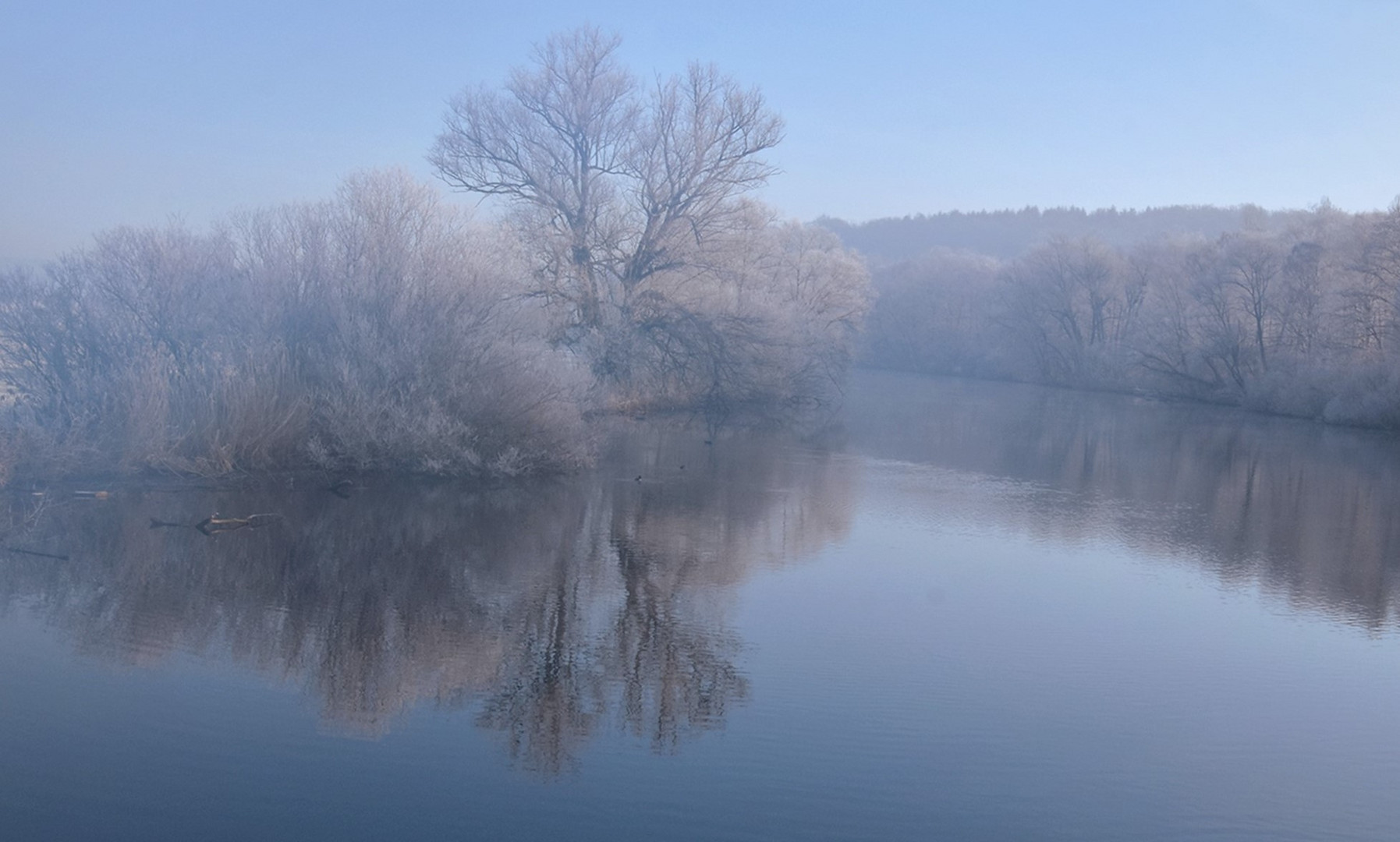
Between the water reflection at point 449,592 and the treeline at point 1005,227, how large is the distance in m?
88.1

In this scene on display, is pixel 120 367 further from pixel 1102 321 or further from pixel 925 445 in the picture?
pixel 1102 321

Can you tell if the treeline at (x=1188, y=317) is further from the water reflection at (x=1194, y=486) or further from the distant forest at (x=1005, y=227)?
the distant forest at (x=1005, y=227)

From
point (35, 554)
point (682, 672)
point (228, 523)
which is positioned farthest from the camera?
point (228, 523)

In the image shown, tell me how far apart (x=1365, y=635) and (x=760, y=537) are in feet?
20.0

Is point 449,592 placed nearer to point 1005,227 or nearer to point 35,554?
point 35,554

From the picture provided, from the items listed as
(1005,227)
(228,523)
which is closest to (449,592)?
(228,523)

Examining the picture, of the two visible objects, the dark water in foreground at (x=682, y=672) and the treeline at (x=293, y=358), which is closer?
the dark water in foreground at (x=682, y=672)

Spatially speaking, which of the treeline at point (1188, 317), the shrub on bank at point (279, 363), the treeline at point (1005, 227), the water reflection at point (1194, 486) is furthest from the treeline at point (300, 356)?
the treeline at point (1005, 227)

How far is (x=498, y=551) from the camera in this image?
1138 cm

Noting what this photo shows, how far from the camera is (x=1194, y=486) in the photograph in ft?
62.6

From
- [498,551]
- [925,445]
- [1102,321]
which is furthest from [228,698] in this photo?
[1102,321]

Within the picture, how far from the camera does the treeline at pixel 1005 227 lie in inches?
4107

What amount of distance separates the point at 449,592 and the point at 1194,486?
14435mm

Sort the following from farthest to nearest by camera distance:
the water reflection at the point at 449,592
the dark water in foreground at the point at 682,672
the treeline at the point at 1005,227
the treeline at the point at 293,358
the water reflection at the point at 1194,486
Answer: the treeline at the point at 1005,227 < the treeline at the point at 293,358 < the water reflection at the point at 1194,486 < the water reflection at the point at 449,592 < the dark water in foreground at the point at 682,672
